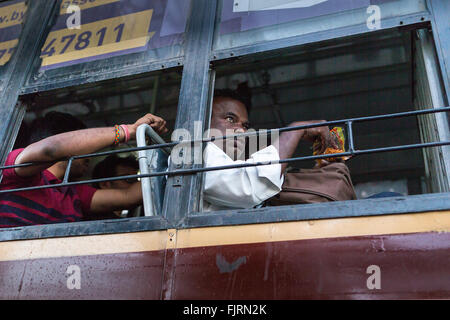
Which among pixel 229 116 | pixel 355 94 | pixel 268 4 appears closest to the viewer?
pixel 268 4

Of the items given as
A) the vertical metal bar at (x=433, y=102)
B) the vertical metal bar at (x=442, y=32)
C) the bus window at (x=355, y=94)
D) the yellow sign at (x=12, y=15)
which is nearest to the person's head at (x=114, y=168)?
the bus window at (x=355, y=94)

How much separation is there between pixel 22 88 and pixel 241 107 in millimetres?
1347

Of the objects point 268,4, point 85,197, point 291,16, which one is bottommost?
point 85,197

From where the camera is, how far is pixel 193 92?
200 centimetres

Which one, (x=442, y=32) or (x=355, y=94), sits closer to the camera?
(x=442, y=32)

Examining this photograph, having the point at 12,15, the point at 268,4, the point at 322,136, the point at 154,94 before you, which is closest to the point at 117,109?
the point at 154,94

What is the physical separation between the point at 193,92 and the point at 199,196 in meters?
0.56

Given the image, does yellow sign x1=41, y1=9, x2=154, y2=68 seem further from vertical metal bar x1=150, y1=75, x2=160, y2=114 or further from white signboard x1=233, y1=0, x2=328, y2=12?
vertical metal bar x1=150, y1=75, x2=160, y2=114

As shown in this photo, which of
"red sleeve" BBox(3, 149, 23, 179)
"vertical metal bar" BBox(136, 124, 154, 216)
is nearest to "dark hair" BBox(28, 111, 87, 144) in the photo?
"red sleeve" BBox(3, 149, 23, 179)

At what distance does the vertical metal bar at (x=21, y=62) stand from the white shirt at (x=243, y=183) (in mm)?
1245

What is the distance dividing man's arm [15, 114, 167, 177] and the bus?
147 millimetres

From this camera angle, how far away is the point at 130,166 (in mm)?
3121

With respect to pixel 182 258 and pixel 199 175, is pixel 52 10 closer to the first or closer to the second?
pixel 199 175

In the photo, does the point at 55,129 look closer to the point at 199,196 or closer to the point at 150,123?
the point at 150,123
